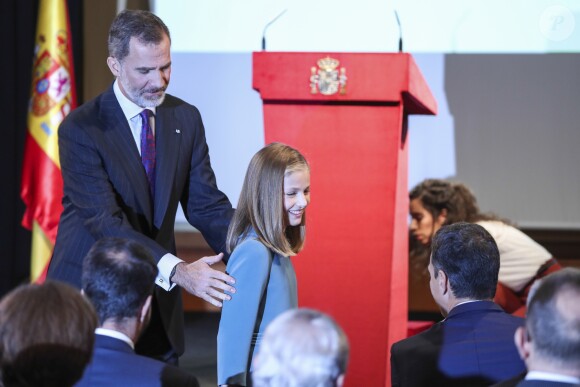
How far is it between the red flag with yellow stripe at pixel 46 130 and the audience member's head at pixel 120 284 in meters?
3.81

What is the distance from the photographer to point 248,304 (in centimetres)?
243

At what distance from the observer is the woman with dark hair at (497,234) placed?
5.02 metres

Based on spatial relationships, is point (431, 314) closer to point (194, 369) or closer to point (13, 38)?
point (194, 369)

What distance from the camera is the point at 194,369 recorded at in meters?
5.00

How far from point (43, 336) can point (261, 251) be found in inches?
41.0

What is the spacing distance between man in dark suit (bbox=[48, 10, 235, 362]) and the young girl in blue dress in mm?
313

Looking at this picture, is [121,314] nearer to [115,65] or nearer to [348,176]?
[115,65]

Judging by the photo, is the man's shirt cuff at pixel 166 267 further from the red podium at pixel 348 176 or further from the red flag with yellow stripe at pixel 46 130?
the red flag with yellow stripe at pixel 46 130

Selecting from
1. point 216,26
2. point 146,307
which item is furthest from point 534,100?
point 146,307

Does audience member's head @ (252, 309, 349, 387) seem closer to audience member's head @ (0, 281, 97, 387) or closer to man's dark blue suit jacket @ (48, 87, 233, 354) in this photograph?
audience member's head @ (0, 281, 97, 387)

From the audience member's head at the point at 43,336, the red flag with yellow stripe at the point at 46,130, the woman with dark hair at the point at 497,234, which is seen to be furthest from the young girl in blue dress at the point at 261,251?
the red flag with yellow stripe at the point at 46,130

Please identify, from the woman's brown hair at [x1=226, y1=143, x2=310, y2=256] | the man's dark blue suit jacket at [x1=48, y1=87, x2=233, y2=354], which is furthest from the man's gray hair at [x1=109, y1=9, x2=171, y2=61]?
the woman's brown hair at [x1=226, y1=143, x2=310, y2=256]

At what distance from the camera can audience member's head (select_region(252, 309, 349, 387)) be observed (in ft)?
4.75

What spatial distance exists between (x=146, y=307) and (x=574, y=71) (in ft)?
16.2
